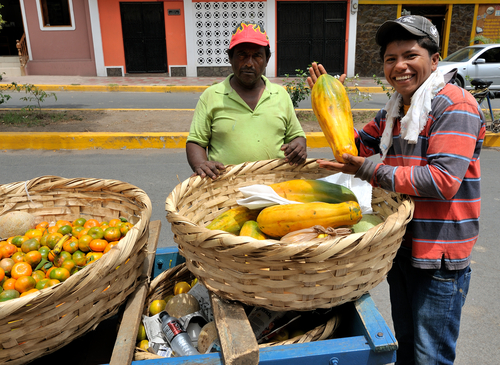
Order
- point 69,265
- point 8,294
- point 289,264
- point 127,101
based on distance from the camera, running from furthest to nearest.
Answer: point 127,101 < point 69,265 < point 8,294 < point 289,264

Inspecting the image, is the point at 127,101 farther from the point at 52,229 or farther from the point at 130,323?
the point at 130,323

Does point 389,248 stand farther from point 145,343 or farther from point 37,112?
point 37,112

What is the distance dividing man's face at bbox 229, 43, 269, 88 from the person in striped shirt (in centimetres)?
79

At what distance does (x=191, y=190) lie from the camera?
1849 millimetres

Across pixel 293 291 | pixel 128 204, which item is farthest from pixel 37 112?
pixel 293 291

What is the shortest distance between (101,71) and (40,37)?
2661 millimetres

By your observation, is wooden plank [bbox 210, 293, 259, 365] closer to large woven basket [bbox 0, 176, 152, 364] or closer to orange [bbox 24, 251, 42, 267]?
large woven basket [bbox 0, 176, 152, 364]

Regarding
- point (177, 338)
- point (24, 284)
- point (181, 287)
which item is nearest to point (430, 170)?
point (177, 338)

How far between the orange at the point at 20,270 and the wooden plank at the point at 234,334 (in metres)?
0.84

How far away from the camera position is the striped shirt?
1379 millimetres

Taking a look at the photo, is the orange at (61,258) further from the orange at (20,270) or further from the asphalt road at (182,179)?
the asphalt road at (182,179)

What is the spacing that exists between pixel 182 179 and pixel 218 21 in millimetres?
12261

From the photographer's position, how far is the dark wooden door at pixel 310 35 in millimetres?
15898

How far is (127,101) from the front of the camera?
10.9m
